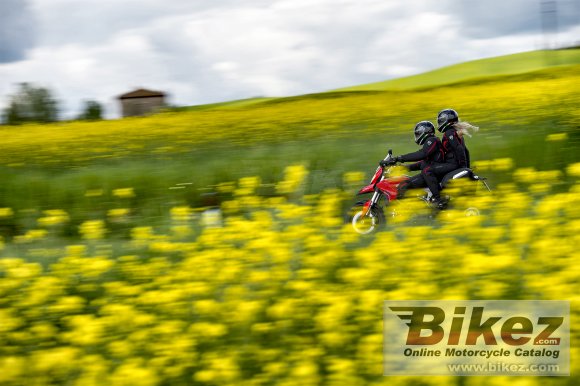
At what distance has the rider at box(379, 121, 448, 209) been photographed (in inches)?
273

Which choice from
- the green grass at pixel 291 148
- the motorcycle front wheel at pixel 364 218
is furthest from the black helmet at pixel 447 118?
the green grass at pixel 291 148

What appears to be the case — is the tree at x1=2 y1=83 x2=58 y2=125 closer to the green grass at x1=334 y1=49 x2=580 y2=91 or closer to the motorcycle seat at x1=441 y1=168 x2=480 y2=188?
the green grass at x1=334 y1=49 x2=580 y2=91

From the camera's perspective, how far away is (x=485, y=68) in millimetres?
24766

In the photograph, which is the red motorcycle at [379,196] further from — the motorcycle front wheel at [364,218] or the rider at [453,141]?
→ the rider at [453,141]

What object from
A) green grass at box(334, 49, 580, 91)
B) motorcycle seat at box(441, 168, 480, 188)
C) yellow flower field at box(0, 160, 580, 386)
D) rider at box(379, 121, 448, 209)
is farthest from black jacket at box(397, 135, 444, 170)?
green grass at box(334, 49, 580, 91)

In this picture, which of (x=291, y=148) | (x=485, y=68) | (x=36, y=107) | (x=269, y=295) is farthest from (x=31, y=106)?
(x=269, y=295)

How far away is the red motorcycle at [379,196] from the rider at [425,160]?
6cm

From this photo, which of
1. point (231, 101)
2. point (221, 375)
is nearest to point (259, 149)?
point (221, 375)

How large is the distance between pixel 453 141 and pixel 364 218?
112cm

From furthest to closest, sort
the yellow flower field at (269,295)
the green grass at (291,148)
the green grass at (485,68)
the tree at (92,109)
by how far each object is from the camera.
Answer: the tree at (92,109) → the green grass at (485,68) → the green grass at (291,148) → the yellow flower field at (269,295)

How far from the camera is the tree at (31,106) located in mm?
25502

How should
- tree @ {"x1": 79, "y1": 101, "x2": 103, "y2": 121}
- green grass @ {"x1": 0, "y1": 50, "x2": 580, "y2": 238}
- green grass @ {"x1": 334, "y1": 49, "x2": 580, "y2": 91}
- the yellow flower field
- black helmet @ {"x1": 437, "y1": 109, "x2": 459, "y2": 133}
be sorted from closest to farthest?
1. the yellow flower field
2. black helmet @ {"x1": 437, "y1": 109, "x2": 459, "y2": 133}
3. green grass @ {"x1": 0, "y1": 50, "x2": 580, "y2": 238}
4. green grass @ {"x1": 334, "y1": 49, "x2": 580, "y2": 91}
5. tree @ {"x1": 79, "y1": 101, "x2": 103, "y2": 121}

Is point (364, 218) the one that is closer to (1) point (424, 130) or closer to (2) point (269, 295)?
(1) point (424, 130)

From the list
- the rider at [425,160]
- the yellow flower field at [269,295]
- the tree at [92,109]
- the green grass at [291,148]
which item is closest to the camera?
the yellow flower field at [269,295]
